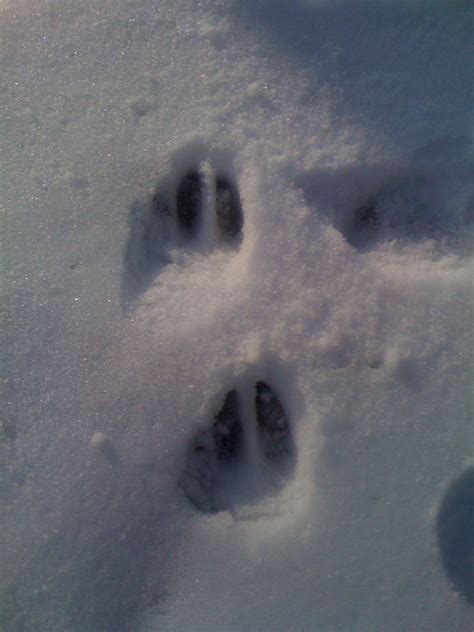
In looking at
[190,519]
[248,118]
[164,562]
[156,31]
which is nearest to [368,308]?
[248,118]

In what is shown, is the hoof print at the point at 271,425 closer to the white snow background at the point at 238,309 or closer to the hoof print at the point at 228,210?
the white snow background at the point at 238,309

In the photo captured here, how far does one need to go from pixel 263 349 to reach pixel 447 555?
0.68 meters

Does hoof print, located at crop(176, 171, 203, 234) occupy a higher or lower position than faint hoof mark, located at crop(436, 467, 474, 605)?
higher

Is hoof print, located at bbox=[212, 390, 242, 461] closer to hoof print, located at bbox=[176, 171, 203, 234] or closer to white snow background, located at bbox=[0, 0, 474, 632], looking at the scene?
white snow background, located at bbox=[0, 0, 474, 632]

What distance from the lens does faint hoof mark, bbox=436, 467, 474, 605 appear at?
1.33 m

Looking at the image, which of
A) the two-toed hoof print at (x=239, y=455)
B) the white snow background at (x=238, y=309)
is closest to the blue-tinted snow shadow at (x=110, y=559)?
the white snow background at (x=238, y=309)

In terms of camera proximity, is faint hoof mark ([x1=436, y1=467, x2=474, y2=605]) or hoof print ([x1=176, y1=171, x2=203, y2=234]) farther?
hoof print ([x1=176, y1=171, x2=203, y2=234])

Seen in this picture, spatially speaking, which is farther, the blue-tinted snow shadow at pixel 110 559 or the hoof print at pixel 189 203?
the hoof print at pixel 189 203

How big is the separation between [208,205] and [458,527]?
1.04m

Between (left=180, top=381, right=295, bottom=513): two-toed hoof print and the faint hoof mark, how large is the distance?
0.40 m

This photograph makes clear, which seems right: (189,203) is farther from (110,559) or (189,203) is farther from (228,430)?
(110,559)

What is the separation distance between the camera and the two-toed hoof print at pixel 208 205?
4.73ft

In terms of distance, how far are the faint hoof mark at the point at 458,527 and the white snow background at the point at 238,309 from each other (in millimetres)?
10

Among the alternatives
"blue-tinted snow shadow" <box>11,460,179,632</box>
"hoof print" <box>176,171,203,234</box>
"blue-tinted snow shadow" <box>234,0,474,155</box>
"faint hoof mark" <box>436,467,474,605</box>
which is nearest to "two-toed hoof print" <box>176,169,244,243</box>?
"hoof print" <box>176,171,203,234</box>
